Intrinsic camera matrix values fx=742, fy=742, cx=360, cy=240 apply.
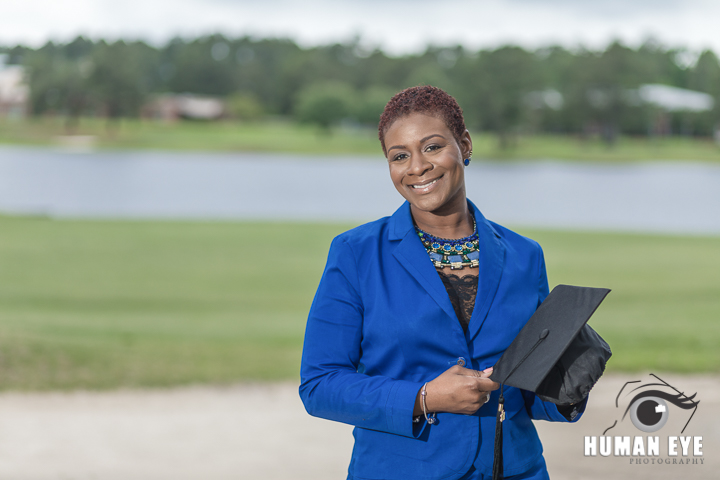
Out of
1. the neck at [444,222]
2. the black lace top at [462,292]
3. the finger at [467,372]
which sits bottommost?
the finger at [467,372]

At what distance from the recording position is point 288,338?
7.60 m

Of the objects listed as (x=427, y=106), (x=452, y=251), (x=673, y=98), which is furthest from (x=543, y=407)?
(x=673, y=98)

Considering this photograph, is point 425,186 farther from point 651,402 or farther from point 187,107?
point 187,107

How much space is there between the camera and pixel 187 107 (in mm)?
57750

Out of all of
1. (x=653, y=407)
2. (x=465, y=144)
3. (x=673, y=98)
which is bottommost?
(x=653, y=407)

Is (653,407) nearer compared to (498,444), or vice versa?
(498,444)

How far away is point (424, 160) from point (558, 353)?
514mm

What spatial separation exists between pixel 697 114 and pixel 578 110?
27.6 feet

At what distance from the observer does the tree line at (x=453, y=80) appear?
2176 inches

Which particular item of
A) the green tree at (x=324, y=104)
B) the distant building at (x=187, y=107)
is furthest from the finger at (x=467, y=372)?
the distant building at (x=187, y=107)

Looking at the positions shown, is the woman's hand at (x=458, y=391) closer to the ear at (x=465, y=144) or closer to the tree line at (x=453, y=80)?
the ear at (x=465, y=144)

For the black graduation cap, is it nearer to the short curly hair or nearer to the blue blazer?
the blue blazer

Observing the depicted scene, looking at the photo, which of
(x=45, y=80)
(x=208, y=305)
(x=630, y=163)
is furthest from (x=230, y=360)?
(x=630, y=163)

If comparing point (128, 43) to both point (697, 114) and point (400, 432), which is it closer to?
point (697, 114)
